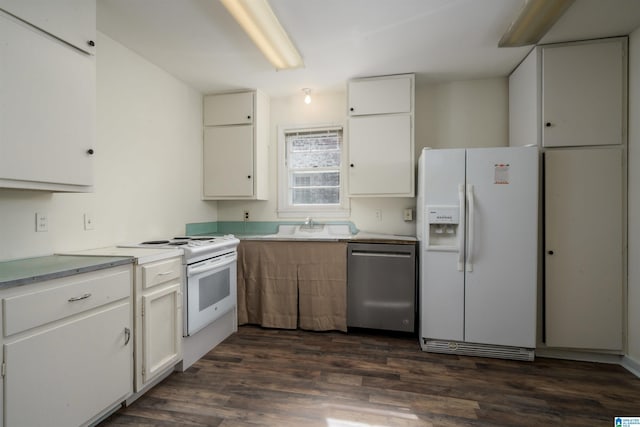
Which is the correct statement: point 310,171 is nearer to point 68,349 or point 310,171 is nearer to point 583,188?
point 583,188

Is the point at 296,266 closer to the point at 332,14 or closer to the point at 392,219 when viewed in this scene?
the point at 392,219

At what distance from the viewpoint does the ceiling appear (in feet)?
6.48

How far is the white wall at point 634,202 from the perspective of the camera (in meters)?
2.20

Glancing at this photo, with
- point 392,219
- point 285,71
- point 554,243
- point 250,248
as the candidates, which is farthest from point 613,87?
point 250,248

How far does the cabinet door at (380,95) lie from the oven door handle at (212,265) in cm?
186

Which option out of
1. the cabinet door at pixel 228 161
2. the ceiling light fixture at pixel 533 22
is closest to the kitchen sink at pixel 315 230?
the cabinet door at pixel 228 161

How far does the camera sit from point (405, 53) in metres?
2.57

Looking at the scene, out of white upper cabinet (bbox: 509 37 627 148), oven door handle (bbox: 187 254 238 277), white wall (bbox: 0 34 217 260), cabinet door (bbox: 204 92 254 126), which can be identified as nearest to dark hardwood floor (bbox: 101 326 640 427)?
oven door handle (bbox: 187 254 238 277)

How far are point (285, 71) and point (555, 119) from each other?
2.34 m

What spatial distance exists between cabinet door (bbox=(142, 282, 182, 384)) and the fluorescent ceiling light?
71.9 inches

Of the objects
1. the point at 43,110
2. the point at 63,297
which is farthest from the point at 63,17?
the point at 63,297

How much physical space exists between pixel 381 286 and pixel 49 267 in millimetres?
2378

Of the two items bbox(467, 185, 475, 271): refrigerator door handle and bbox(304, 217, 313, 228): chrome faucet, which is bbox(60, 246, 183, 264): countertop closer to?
bbox(304, 217, 313, 228): chrome faucet

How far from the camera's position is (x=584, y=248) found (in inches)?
93.7
